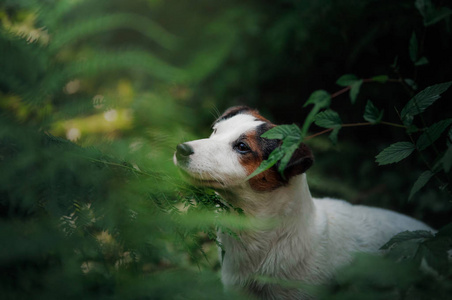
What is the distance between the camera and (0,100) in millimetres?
1545

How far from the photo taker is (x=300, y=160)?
2.43 metres

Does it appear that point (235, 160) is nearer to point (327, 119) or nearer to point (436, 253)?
point (327, 119)

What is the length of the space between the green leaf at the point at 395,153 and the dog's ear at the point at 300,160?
0.54 metres

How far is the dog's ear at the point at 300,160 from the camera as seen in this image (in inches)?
95.6

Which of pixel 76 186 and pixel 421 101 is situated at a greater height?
pixel 421 101

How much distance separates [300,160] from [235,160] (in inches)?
Result: 18.8

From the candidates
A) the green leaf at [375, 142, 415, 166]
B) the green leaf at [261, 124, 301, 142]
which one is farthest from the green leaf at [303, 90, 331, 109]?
the green leaf at [375, 142, 415, 166]

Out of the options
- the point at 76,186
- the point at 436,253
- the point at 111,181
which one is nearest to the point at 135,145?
the point at 111,181

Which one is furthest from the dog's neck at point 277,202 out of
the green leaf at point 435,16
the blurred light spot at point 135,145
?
the green leaf at point 435,16

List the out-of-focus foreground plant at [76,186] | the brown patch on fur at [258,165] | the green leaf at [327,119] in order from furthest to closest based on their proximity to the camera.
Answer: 1. the brown patch on fur at [258,165]
2. the green leaf at [327,119]
3. the out-of-focus foreground plant at [76,186]

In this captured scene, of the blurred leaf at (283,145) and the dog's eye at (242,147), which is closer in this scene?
the blurred leaf at (283,145)

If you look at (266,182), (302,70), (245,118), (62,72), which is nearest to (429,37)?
(302,70)

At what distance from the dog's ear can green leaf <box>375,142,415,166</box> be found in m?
0.54

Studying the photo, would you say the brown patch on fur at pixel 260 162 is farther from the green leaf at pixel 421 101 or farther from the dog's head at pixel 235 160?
the green leaf at pixel 421 101
